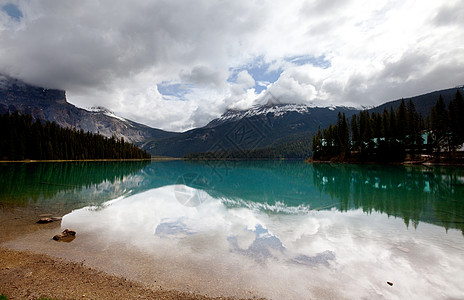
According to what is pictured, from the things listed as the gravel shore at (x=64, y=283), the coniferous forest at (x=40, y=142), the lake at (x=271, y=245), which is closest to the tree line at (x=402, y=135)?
the lake at (x=271, y=245)

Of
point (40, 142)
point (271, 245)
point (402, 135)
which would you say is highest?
point (402, 135)

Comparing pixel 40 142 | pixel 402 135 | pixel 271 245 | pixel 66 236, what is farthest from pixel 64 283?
pixel 40 142

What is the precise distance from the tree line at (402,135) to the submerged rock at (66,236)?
82309 mm

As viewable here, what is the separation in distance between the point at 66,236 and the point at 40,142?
126 m

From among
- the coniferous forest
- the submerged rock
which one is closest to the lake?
the submerged rock

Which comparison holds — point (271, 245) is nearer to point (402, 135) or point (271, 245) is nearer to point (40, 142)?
point (402, 135)

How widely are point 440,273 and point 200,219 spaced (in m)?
13.3

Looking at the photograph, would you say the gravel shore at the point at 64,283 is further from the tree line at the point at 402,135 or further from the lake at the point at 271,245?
the tree line at the point at 402,135

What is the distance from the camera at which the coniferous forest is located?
9875 centimetres

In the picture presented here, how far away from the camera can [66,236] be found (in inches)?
483

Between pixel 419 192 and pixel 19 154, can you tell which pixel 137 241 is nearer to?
pixel 419 192

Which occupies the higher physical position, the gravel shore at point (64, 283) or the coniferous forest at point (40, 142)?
the coniferous forest at point (40, 142)

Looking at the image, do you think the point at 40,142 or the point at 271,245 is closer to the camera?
the point at 271,245

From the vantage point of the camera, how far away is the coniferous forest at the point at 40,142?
9875cm
